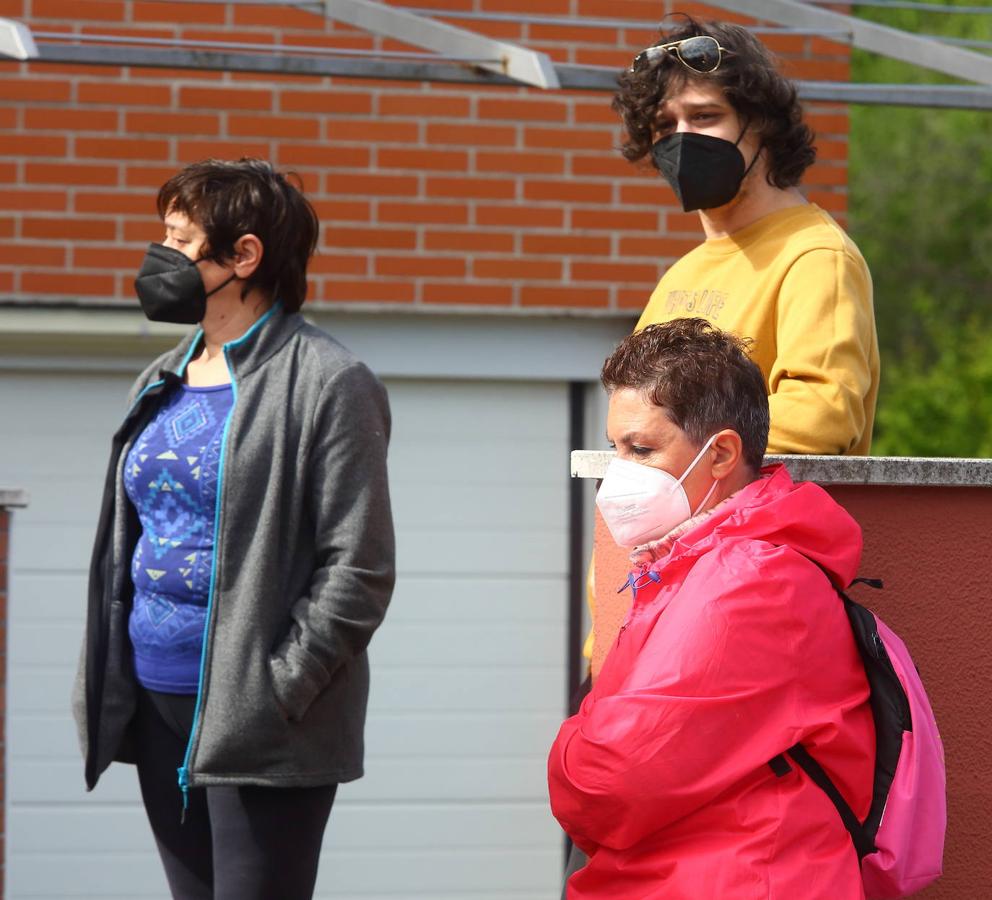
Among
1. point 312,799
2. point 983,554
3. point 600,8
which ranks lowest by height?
point 312,799

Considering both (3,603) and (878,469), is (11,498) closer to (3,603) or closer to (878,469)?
(3,603)

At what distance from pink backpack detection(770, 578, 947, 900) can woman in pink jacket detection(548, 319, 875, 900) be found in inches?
0.8

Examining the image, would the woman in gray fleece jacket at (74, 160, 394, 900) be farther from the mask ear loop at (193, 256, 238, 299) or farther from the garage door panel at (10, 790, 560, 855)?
the garage door panel at (10, 790, 560, 855)

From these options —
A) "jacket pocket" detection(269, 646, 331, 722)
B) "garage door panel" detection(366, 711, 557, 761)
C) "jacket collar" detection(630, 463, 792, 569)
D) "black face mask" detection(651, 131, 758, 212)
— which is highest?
"black face mask" detection(651, 131, 758, 212)

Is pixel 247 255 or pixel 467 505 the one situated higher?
pixel 247 255

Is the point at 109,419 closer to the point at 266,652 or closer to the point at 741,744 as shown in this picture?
the point at 266,652

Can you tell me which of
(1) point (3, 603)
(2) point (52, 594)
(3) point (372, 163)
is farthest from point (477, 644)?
(1) point (3, 603)

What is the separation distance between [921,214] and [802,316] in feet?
71.1

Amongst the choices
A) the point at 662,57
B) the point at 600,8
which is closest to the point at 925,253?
the point at 600,8

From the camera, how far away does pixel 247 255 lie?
3348mm

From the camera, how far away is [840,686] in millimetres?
2230

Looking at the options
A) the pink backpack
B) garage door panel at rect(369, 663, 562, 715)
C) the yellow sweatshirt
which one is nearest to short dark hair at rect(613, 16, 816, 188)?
the yellow sweatshirt

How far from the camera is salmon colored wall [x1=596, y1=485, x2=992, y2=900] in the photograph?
9.05 feet

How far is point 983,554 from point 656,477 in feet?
2.51
